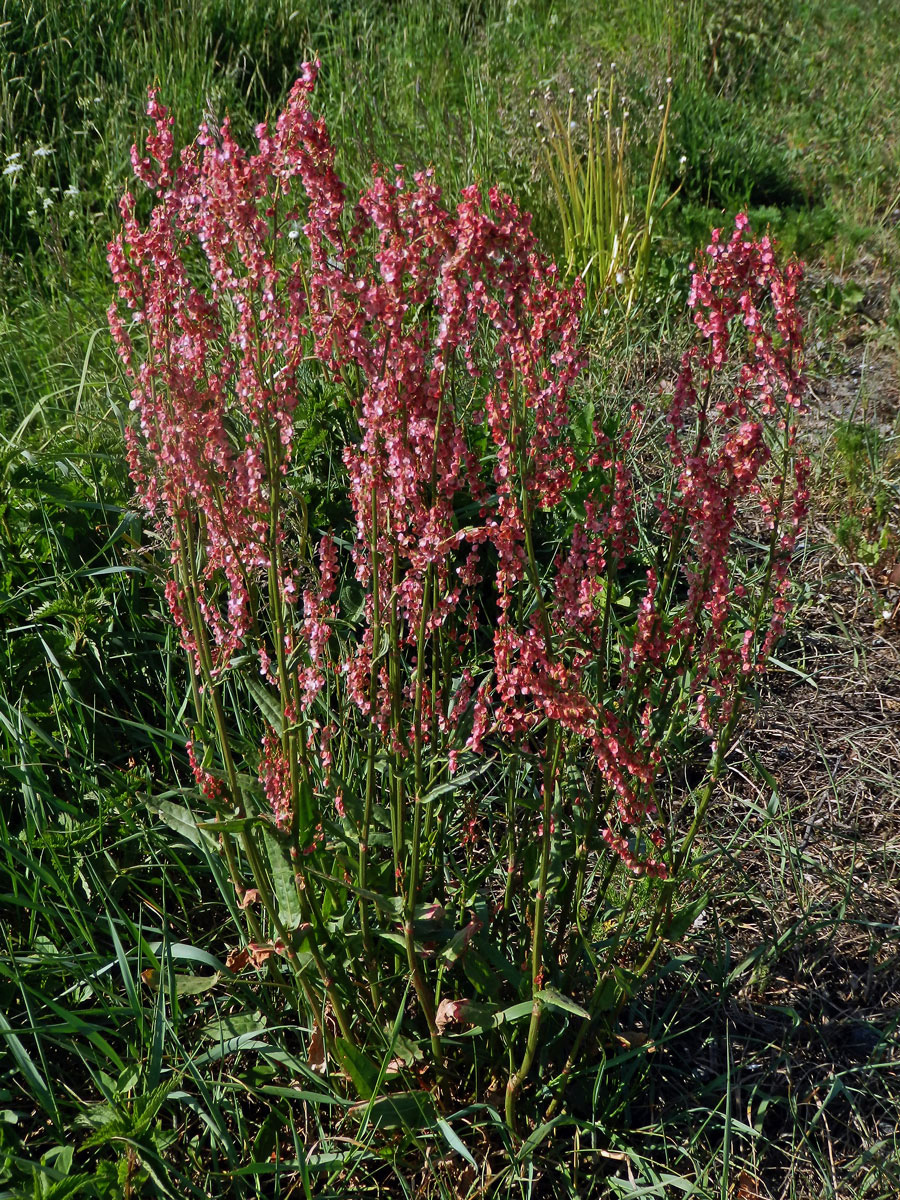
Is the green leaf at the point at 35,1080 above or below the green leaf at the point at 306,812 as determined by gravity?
below

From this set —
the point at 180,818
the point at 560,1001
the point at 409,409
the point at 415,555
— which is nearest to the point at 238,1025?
the point at 180,818

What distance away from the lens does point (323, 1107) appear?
2086 millimetres

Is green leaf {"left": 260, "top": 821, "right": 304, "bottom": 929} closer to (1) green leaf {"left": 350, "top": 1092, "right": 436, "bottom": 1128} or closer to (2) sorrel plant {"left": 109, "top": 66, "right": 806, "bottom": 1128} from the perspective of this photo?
(2) sorrel plant {"left": 109, "top": 66, "right": 806, "bottom": 1128}

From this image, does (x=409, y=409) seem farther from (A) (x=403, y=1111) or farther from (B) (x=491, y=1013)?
(A) (x=403, y=1111)

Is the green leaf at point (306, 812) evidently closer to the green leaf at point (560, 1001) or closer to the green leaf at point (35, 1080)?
the green leaf at point (560, 1001)

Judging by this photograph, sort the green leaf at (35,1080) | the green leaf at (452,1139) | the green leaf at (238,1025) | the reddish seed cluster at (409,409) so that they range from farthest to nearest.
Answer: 1. the green leaf at (238,1025)
2. the green leaf at (35,1080)
3. the green leaf at (452,1139)
4. the reddish seed cluster at (409,409)

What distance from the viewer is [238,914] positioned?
7.68 ft

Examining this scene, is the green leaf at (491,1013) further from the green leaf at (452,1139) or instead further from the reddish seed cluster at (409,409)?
the reddish seed cluster at (409,409)

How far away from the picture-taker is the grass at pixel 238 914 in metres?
1.97

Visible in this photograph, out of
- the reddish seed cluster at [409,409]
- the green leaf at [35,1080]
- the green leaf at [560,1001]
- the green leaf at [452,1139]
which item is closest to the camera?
the reddish seed cluster at [409,409]

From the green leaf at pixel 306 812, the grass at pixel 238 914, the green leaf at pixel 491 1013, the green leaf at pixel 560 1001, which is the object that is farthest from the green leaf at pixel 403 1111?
the green leaf at pixel 306 812

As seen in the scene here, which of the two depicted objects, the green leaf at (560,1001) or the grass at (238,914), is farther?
the grass at (238,914)

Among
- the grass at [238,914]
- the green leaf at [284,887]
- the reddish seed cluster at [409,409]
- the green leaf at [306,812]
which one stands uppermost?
the reddish seed cluster at [409,409]

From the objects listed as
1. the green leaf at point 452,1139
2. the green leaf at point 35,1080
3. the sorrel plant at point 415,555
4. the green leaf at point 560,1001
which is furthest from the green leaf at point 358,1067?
the green leaf at point 35,1080
